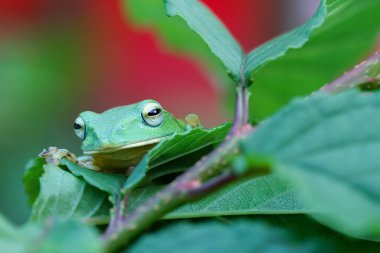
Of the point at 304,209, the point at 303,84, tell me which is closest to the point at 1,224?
the point at 304,209

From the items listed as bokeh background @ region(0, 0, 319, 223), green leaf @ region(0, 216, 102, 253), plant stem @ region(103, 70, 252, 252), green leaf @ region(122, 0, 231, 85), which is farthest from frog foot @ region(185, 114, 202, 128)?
bokeh background @ region(0, 0, 319, 223)

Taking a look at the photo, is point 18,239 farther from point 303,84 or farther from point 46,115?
point 46,115

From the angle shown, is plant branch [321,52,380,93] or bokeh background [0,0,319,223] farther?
bokeh background [0,0,319,223]

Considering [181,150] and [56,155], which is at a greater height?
[56,155]

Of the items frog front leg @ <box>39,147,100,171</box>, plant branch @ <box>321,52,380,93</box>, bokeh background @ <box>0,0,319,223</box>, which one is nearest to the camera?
plant branch @ <box>321,52,380,93</box>

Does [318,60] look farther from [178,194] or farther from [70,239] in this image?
[70,239]

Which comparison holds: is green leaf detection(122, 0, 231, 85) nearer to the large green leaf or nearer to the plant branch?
the plant branch

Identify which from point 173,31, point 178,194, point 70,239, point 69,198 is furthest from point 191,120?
point 70,239

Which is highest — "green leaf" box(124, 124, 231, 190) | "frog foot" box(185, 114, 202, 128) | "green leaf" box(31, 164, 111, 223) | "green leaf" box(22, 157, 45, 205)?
"frog foot" box(185, 114, 202, 128)

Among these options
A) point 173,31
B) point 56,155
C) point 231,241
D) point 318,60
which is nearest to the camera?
point 231,241
